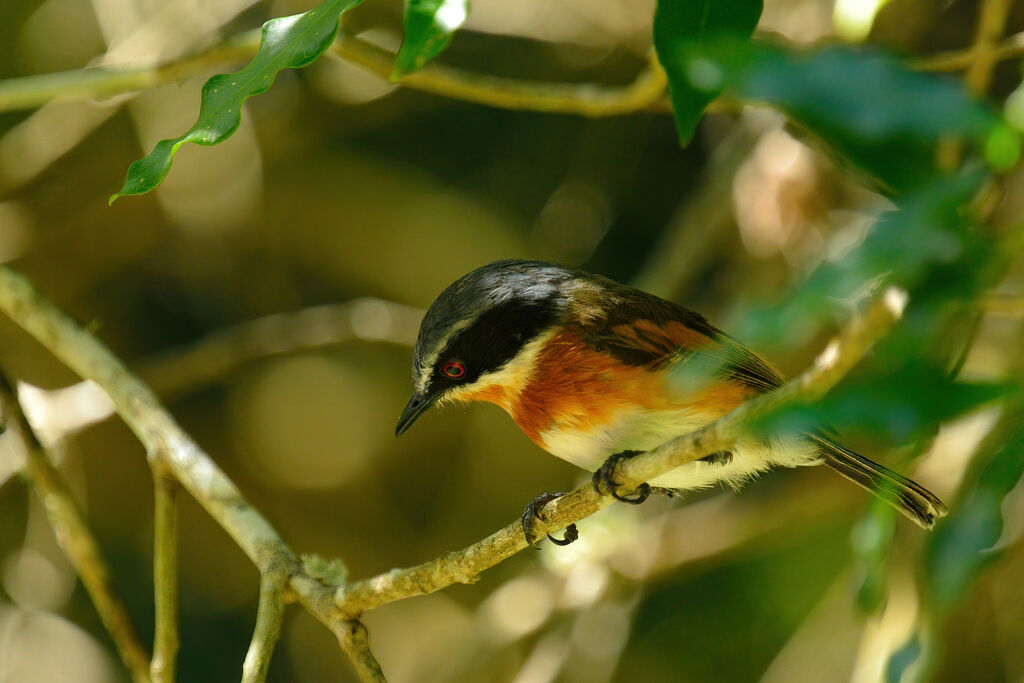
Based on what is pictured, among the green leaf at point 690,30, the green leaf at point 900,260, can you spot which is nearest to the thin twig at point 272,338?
the green leaf at point 690,30

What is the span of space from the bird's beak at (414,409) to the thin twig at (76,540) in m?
1.02

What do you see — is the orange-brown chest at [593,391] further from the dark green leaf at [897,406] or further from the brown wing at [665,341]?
the dark green leaf at [897,406]

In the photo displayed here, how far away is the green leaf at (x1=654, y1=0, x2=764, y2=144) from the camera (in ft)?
7.19

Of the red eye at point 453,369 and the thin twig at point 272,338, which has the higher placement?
the thin twig at point 272,338

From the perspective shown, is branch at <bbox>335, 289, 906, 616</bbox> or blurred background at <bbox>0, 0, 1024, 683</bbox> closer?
branch at <bbox>335, 289, 906, 616</bbox>

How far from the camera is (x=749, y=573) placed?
5602 millimetres

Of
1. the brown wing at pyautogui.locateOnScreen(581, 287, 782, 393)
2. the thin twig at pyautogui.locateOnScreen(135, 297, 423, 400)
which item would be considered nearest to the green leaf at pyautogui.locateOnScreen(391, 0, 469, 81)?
the brown wing at pyautogui.locateOnScreen(581, 287, 782, 393)

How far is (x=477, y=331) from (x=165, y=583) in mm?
1196

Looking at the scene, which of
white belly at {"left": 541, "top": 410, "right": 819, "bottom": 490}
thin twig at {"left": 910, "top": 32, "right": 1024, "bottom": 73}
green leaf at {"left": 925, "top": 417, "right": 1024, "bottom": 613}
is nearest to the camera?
green leaf at {"left": 925, "top": 417, "right": 1024, "bottom": 613}

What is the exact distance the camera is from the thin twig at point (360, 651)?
259 centimetres

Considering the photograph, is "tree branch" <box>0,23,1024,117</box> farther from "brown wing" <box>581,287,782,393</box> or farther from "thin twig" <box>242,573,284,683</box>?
"thin twig" <box>242,573,284,683</box>

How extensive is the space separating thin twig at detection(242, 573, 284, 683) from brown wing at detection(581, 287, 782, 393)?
1.20m

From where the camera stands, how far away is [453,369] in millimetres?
3396

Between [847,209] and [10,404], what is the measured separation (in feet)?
13.7
